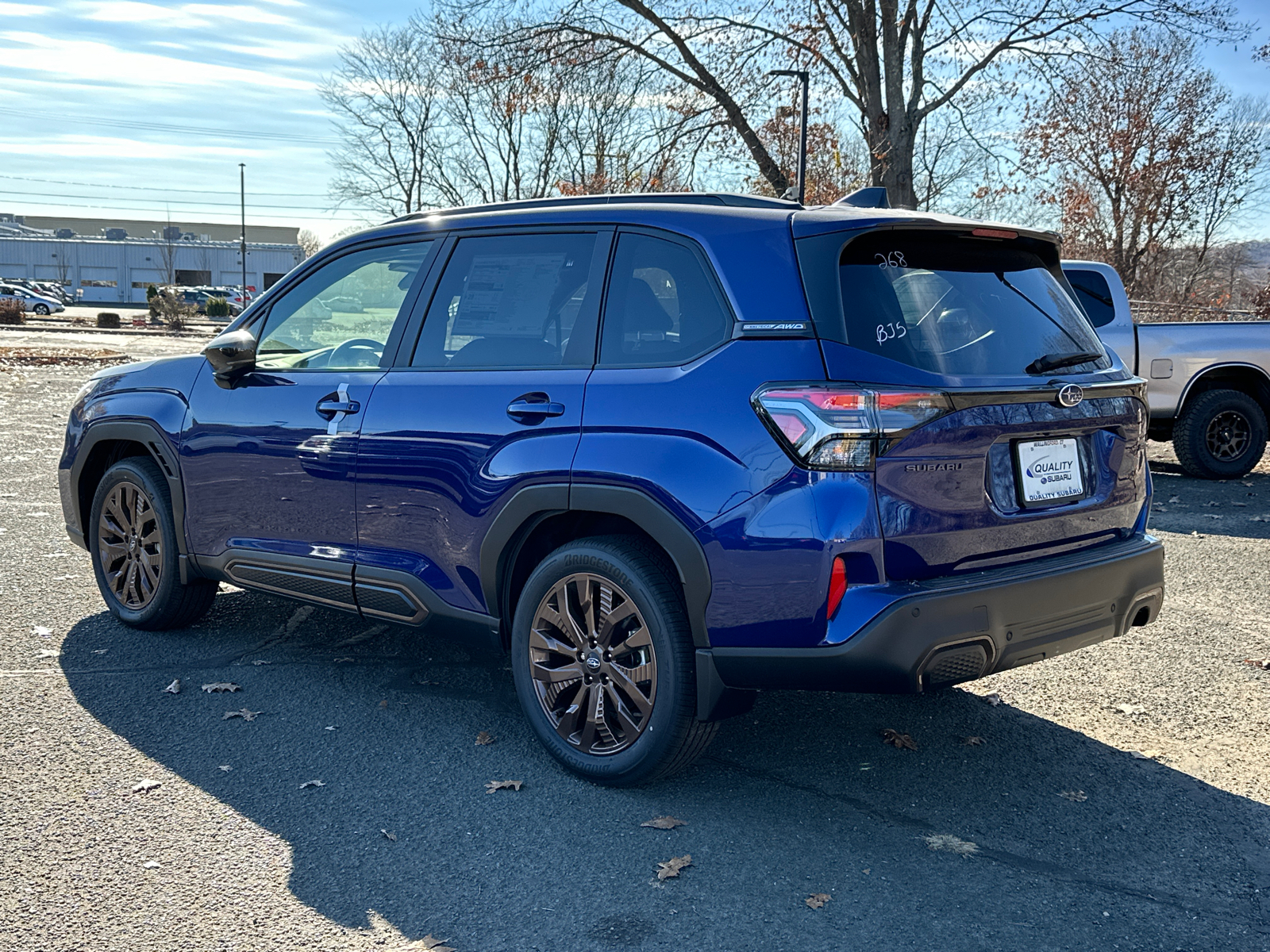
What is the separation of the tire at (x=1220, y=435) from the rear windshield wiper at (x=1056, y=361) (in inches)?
328

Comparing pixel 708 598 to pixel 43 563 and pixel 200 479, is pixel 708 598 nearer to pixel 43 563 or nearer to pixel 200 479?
pixel 200 479

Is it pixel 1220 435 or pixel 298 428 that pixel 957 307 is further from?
pixel 1220 435

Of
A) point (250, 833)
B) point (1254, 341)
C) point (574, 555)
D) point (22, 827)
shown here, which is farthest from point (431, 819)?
point (1254, 341)

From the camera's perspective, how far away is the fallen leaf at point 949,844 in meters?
3.45

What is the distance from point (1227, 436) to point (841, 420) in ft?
32.5

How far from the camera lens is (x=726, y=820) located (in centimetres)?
364

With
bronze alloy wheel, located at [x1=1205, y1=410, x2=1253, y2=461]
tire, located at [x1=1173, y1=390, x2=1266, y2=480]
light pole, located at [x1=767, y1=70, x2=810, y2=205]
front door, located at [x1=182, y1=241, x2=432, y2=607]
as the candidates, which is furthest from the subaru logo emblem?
light pole, located at [x1=767, y1=70, x2=810, y2=205]

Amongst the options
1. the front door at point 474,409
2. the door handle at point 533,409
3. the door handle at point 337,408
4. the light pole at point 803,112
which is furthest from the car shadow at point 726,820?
the light pole at point 803,112

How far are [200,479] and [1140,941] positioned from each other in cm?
404

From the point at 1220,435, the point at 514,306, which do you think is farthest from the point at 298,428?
the point at 1220,435

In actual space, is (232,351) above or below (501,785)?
above

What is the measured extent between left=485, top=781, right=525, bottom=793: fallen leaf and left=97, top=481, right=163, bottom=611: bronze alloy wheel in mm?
2379

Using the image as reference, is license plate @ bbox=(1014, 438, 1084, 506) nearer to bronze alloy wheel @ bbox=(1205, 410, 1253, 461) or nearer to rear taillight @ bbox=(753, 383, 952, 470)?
rear taillight @ bbox=(753, 383, 952, 470)

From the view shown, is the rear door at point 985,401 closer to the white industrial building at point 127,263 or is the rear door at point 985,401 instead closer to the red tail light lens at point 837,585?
the red tail light lens at point 837,585
